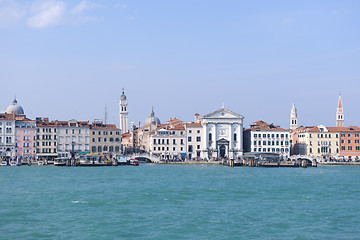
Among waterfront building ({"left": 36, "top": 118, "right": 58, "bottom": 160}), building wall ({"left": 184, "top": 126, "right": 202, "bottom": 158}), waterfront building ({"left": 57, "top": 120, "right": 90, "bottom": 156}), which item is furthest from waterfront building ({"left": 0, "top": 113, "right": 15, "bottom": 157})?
building wall ({"left": 184, "top": 126, "right": 202, "bottom": 158})

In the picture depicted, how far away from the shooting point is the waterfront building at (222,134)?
76.6 m

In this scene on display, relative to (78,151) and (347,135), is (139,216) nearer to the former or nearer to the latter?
(78,151)

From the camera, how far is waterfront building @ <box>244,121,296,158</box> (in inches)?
3076

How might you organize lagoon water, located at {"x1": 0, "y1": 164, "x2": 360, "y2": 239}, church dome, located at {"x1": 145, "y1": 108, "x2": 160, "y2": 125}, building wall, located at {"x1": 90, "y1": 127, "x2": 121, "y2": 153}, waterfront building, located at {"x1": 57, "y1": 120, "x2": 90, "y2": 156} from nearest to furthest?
lagoon water, located at {"x1": 0, "y1": 164, "x2": 360, "y2": 239} → waterfront building, located at {"x1": 57, "y1": 120, "x2": 90, "y2": 156} → building wall, located at {"x1": 90, "y1": 127, "x2": 121, "y2": 153} → church dome, located at {"x1": 145, "y1": 108, "x2": 160, "y2": 125}

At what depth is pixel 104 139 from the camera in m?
75.9

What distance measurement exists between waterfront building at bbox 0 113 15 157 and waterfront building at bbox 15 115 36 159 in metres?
0.55

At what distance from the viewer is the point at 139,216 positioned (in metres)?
23.0

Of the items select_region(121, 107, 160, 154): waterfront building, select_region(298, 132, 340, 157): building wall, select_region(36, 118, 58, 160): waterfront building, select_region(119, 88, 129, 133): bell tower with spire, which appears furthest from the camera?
select_region(119, 88, 129, 133): bell tower with spire

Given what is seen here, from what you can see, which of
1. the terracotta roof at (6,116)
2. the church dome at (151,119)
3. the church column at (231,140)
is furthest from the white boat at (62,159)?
the church dome at (151,119)

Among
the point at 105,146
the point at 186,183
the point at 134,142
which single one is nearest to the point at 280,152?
the point at 105,146

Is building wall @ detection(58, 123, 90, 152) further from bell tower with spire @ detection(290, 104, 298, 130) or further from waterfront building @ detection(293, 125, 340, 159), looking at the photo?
bell tower with spire @ detection(290, 104, 298, 130)

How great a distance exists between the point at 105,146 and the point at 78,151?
3.91 meters

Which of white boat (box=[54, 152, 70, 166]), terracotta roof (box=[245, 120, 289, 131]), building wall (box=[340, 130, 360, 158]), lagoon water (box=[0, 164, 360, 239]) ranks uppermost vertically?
→ terracotta roof (box=[245, 120, 289, 131])

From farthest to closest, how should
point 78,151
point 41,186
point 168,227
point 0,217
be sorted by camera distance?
1. point 78,151
2. point 41,186
3. point 0,217
4. point 168,227
